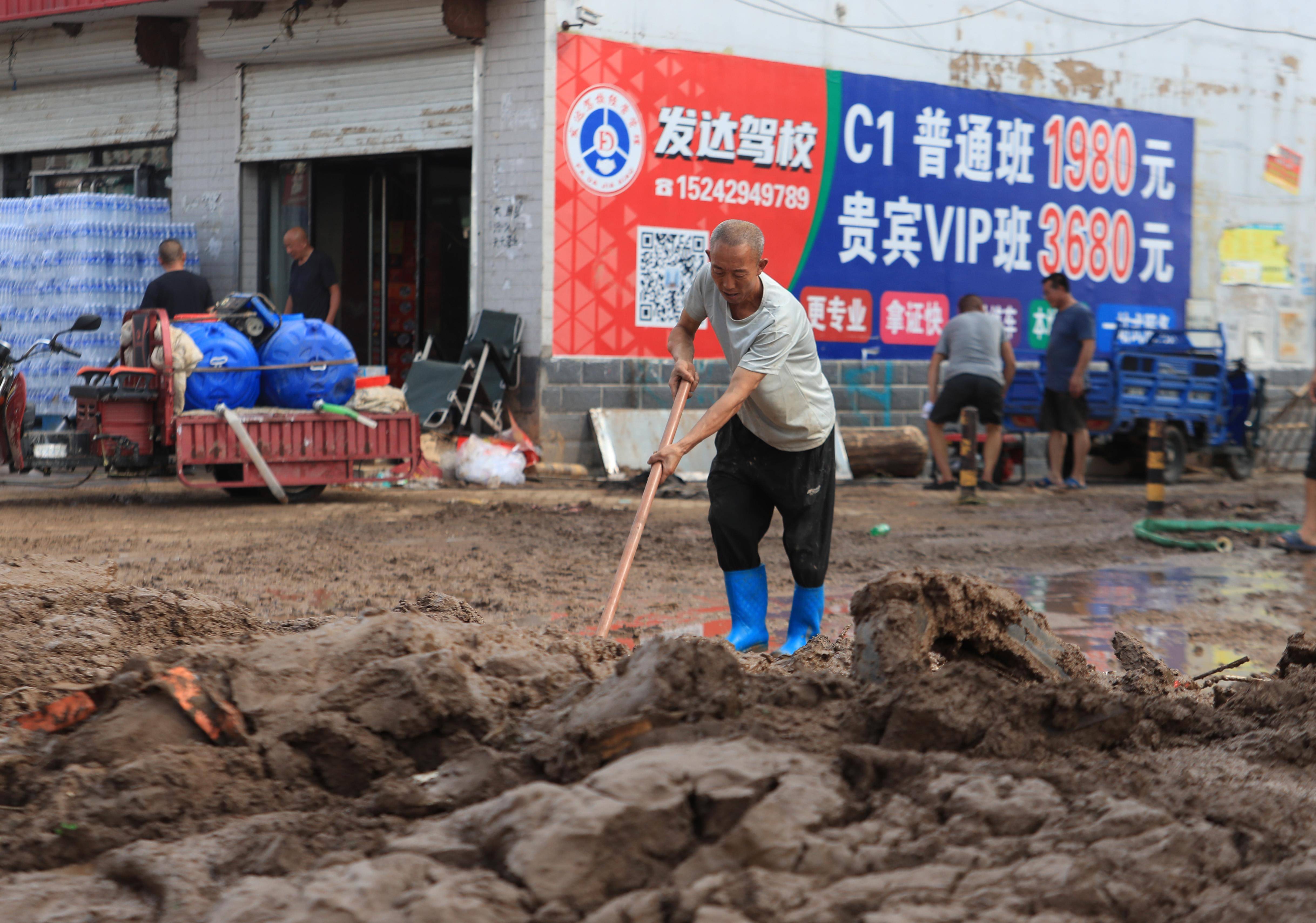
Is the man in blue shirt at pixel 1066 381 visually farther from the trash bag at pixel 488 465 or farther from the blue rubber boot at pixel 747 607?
the blue rubber boot at pixel 747 607

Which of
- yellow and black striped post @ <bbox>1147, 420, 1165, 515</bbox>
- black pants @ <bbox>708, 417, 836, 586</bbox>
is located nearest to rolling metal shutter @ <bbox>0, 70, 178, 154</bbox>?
yellow and black striped post @ <bbox>1147, 420, 1165, 515</bbox>

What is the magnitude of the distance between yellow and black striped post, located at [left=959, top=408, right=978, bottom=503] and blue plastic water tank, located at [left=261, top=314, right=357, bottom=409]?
534cm

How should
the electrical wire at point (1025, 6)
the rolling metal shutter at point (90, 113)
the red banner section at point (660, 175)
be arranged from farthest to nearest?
the rolling metal shutter at point (90, 113), the electrical wire at point (1025, 6), the red banner section at point (660, 175)

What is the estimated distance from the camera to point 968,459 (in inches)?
428

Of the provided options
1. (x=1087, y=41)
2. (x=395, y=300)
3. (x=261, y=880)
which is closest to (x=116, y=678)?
(x=261, y=880)

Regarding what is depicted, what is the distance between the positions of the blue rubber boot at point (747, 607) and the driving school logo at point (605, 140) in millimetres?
7912

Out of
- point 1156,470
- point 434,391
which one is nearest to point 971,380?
point 1156,470

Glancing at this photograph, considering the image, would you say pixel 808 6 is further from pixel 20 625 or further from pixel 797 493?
pixel 20 625

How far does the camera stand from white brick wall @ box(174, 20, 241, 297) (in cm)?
1338

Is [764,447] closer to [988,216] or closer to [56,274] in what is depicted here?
A: [56,274]

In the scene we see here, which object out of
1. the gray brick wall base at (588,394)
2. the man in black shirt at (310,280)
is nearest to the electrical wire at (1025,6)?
the gray brick wall base at (588,394)

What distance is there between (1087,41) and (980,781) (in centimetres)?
1460

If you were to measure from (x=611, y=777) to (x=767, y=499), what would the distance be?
8.65 ft

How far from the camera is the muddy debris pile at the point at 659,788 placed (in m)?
2.19
